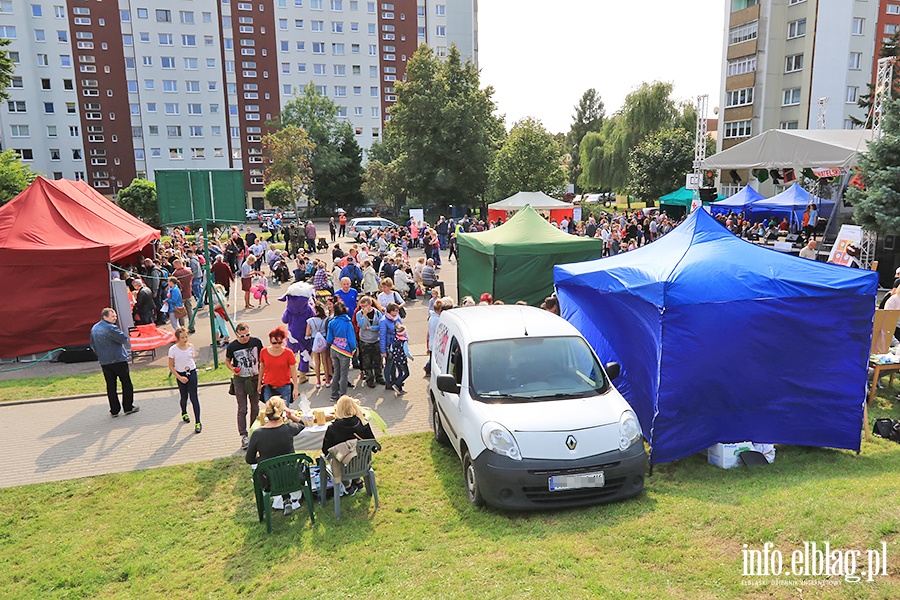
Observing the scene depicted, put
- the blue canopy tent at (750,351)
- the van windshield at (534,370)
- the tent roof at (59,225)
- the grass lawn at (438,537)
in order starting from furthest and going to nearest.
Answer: the tent roof at (59,225) < the blue canopy tent at (750,351) < the van windshield at (534,370) < the grass lawn at (438,537)

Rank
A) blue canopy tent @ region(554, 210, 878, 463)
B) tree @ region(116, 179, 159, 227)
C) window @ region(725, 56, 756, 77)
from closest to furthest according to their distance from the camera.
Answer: blue canopy tent @ region(554, 210, 878, 463), tree @ region(116, 179, 159, 227), window @ region(725, 56, 756, 77)

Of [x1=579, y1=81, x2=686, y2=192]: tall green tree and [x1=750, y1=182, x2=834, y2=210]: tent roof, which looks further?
[x1=579, y1=81, x2=686, y2=192]: tall green tree

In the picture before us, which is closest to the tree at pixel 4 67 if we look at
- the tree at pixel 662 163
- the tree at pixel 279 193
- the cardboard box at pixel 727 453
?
the cardboard box at pixel 727 453

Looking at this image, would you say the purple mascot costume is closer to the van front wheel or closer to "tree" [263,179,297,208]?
the van front wheel

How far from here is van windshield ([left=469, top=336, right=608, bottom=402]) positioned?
6.55 metres

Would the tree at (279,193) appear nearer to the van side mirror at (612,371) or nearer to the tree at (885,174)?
the tree at (885,174)

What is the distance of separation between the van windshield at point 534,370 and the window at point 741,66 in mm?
47302

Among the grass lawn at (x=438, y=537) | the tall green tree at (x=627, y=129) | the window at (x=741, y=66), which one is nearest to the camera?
the grass lawn at (x=438, y=537)

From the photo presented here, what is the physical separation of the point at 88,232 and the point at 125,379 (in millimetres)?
6414

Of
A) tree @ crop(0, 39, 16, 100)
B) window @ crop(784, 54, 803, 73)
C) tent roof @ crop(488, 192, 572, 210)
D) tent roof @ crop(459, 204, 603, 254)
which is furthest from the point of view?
window @ crop(784, 54, 803, 73)

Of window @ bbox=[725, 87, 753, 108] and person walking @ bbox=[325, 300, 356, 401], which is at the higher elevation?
window @ bbox=[725, 87, 753, 108]

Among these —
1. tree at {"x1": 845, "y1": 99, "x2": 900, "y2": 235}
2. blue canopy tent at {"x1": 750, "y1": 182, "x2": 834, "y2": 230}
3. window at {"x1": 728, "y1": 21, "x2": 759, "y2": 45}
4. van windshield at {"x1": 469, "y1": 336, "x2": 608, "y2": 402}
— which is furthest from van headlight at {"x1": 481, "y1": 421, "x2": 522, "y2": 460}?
window at {"x1": 728, "y1": 21, "x2": 759, "y2": 45}

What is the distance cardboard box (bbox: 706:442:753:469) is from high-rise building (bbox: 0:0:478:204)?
69499 mm

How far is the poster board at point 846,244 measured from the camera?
56.7 ft
